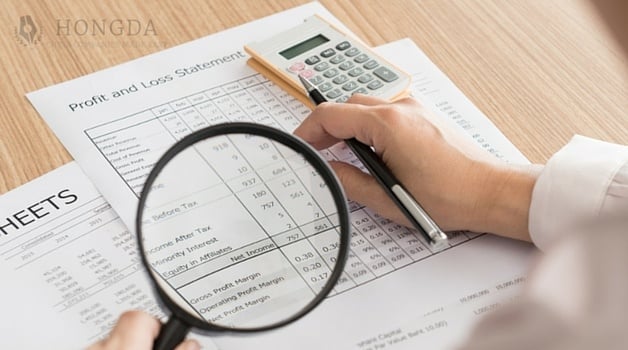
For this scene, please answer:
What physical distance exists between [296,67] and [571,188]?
1.06 feet

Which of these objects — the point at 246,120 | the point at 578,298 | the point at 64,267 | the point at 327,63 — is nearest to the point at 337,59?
the point at 327,63

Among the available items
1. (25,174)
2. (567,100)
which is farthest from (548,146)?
(25,174)

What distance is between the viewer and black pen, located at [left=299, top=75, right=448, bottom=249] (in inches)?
29.1

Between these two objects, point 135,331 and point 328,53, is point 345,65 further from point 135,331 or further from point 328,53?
point 135,331

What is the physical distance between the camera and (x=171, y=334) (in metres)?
0.59

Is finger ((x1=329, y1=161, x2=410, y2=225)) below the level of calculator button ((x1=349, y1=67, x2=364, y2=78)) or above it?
below

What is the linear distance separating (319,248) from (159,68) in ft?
1.01

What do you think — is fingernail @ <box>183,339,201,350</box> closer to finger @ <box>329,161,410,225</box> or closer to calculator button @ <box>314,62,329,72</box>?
finger @ <box>329,161,410,225</box>

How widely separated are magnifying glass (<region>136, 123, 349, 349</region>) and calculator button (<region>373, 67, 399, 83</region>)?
0.67ft

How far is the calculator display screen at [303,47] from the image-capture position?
915 mm

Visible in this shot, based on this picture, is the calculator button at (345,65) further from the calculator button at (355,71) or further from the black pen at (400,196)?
the black pen at (400,196)

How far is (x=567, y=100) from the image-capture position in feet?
3.00

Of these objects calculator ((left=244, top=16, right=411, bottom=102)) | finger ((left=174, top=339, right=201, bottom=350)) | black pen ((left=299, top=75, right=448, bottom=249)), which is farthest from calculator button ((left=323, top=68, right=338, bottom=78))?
finger ((left=174, top=339, right=201, bottom=350))

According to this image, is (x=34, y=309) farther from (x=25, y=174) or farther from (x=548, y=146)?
(x=548, y=146)
